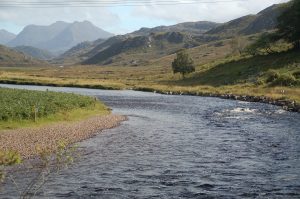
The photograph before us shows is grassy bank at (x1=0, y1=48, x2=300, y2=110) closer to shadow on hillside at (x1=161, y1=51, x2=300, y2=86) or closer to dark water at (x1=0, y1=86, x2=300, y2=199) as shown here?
shadow on hillside at (x1=161, y1=51, x2=300, y2=86)

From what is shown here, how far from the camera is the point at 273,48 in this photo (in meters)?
166

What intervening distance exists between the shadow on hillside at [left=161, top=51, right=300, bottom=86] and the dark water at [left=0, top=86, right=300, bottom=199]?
7155 cm

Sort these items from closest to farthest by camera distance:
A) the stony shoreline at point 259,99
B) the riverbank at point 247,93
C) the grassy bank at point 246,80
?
the stony shoreline at point 259,99
the riverbank at point 247,93
the grassy bank at point 246,80

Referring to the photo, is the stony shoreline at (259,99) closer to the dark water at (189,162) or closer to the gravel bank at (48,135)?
the dark water at (189,162)

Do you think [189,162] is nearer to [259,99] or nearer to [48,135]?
[48,135]

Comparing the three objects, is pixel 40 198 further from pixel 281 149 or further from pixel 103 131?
A: pixel 103 131

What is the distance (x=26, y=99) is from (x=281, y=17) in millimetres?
113904

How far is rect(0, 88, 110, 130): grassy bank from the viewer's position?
50766 millimetres

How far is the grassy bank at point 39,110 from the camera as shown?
50.8 metres

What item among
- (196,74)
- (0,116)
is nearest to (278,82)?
(196,74)

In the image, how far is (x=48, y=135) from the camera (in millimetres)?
46469

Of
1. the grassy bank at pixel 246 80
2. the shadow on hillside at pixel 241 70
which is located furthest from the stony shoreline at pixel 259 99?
the shadow on hillside at pixel 241 70

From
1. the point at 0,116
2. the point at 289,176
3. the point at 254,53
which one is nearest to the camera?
the point at 289,176

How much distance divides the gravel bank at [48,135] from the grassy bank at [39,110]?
7.81ft
